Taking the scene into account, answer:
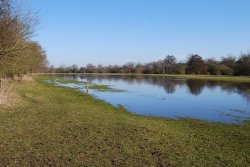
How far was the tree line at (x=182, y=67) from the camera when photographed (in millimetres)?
107725

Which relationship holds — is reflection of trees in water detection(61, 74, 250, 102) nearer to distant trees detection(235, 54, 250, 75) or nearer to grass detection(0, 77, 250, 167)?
grass detection(0, 77, 250, 167)

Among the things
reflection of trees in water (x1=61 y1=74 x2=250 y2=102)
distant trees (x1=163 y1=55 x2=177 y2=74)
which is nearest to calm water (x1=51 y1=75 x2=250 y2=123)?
reflection of trees in water (x1=61 y1=74 x2=250 y2=102)

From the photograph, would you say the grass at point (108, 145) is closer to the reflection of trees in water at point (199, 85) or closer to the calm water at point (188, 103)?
the calm water at point (188, 103)

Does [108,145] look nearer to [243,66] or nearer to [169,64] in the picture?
[243,66]

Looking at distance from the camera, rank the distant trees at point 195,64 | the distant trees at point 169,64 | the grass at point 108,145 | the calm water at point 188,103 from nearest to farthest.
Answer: the grass at point 108,145
the calm water at point 188,103
the distant trees at point 195,64
the distant trees at point 169,64

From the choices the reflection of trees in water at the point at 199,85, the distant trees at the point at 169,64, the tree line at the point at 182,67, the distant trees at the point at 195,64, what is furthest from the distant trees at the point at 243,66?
the distant trees at the point at 169,64

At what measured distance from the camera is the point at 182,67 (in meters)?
137

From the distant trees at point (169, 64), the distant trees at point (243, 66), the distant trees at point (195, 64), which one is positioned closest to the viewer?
the distant trees at point (243, 66)

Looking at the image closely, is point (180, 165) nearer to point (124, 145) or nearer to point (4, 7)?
point (124, 145)

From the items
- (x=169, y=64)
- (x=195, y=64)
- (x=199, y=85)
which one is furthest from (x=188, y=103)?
(x=169, y=64)

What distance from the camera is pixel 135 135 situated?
11227 mm

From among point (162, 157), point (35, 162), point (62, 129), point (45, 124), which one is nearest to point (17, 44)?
point (45, 124)

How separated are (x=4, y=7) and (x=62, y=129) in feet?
26.4

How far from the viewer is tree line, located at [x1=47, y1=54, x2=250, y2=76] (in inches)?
4241
